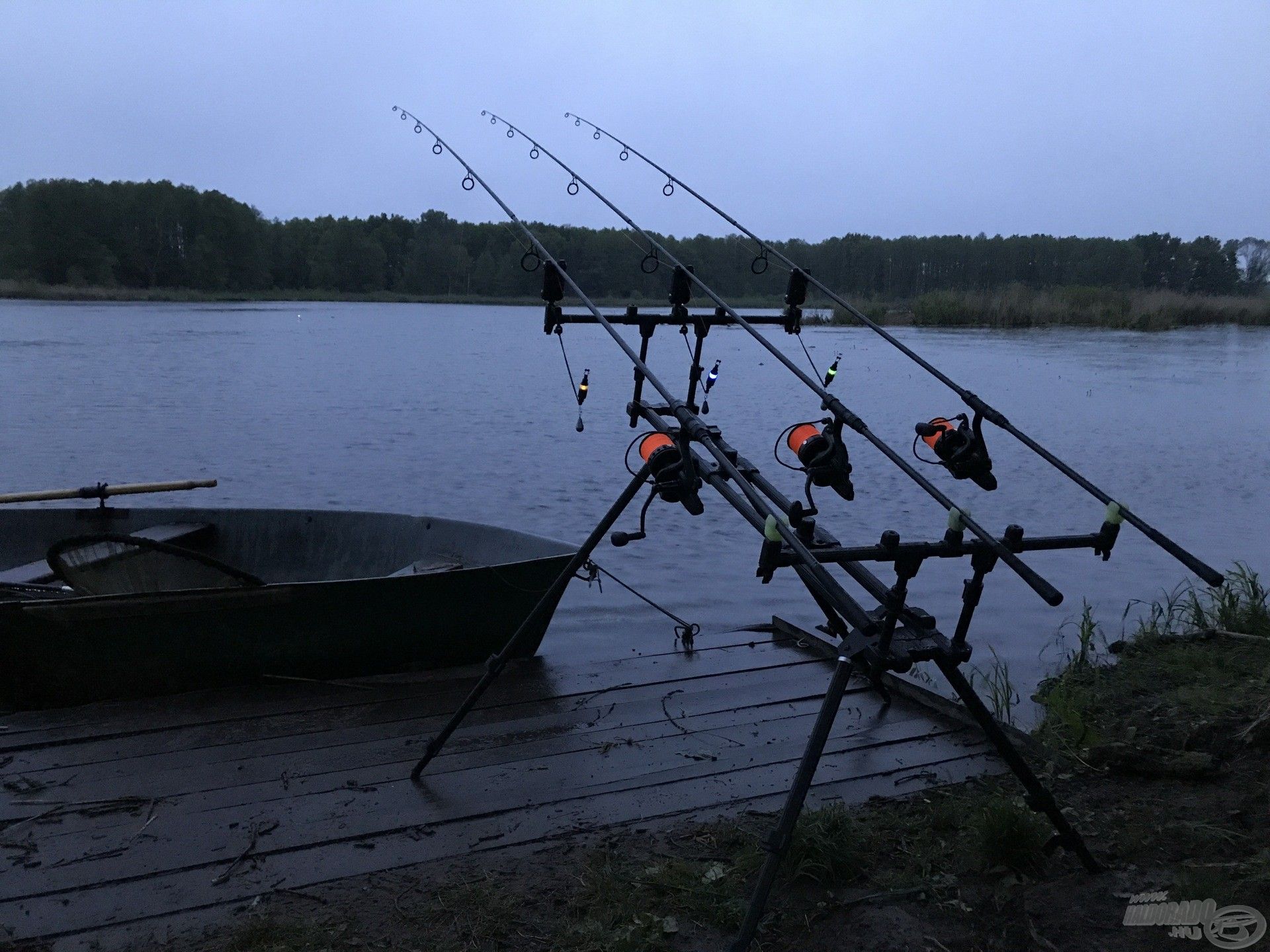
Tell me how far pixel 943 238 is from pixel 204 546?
4017cm

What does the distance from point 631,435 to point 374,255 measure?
6031cm

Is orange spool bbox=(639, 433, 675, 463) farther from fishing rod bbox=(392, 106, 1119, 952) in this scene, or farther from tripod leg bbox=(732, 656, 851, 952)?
tripod leg bbox=(732, 656, 851, 952)

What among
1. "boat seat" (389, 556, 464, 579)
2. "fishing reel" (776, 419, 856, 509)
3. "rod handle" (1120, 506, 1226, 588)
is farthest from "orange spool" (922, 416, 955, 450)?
"boat seat" (389, 556, 464, 579)

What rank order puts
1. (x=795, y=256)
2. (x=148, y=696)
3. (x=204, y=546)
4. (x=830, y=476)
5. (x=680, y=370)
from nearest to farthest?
(x=830, y=476), (x=148, y=696), (x=204, y=546), (x=680, y=370), (x=795, y=256)

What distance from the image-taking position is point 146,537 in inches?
220

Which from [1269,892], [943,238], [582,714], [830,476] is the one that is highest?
[943,238]

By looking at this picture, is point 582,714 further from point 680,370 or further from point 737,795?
point 680,370

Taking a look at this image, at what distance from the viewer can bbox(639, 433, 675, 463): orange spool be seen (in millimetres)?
3498

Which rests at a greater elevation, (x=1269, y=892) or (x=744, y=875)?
(x=1269, y=892)

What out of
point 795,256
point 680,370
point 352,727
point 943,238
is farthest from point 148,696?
point 943,238

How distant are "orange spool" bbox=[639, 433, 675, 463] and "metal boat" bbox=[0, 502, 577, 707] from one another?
1.29 metres

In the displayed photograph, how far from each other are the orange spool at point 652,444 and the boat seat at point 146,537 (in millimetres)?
3155

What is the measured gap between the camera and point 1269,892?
2756 millimetres

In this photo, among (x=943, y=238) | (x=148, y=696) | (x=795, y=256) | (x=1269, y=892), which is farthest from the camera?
(x=943, y=238)
